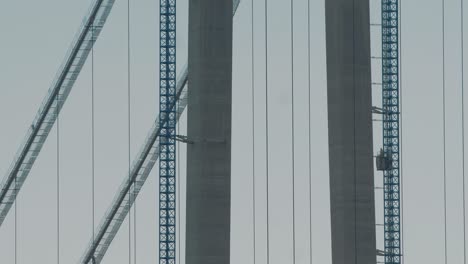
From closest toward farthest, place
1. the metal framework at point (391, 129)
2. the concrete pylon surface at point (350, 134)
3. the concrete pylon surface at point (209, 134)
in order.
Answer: the concrete pylon surface at point (209, 134), the concrete pylon surface at point (350, 134), the metal framework at point (391, 129)

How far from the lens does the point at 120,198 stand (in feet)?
220

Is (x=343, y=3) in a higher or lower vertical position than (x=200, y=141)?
higher

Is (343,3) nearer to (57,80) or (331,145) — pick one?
(331,145)

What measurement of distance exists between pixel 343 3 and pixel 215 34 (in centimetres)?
778

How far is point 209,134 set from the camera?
144 ft

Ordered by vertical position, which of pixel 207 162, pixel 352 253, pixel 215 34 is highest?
pixel 215 34

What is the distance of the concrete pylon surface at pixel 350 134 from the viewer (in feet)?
163

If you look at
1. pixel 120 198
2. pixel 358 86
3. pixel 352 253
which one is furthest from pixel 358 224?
pixel 120 198

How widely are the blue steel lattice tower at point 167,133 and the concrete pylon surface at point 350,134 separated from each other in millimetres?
9515

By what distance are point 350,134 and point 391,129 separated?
997 cm

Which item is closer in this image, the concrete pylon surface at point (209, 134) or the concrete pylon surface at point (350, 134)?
the concrete pylon surface at point (209, 134)

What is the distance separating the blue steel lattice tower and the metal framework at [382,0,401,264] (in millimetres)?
9096

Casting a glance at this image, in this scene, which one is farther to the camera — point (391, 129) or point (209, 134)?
point (391, 129)

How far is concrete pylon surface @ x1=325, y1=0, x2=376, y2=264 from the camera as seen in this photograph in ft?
163
